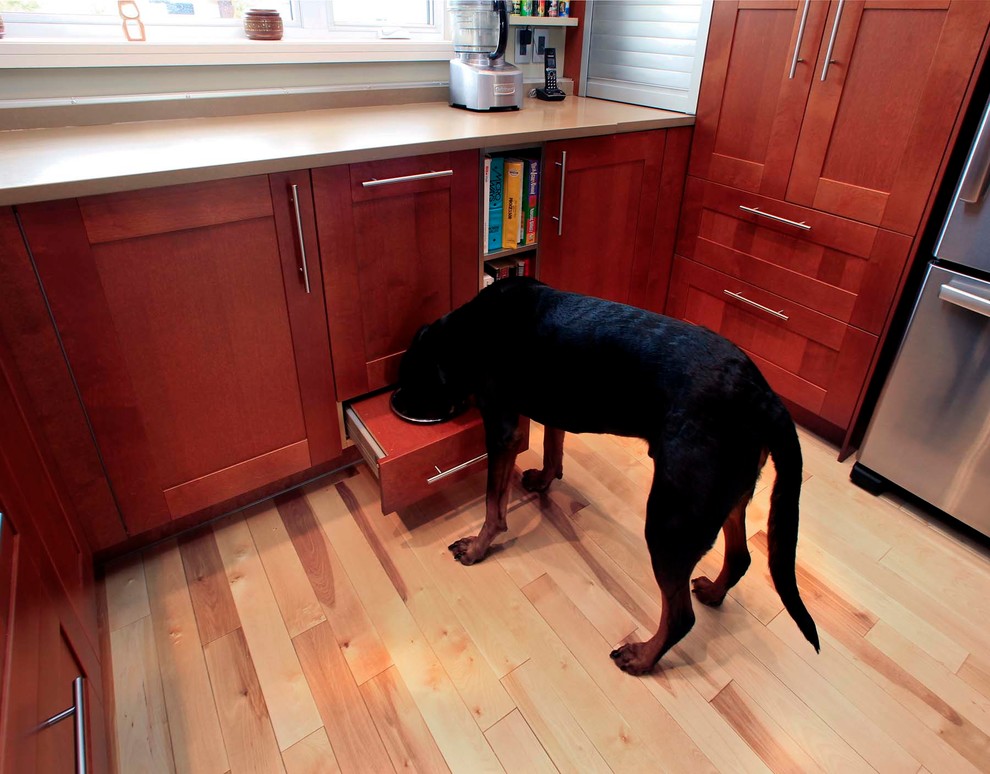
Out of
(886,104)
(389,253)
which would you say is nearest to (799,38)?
(886,104)

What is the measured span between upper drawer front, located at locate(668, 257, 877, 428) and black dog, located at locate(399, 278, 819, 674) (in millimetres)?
835

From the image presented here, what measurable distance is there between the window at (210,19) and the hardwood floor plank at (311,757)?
1786 millimetres

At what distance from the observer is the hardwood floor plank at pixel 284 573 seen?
1.46 meters

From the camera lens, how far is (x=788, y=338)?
2.04 m

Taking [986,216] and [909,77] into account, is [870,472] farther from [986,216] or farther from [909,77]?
[909,77]

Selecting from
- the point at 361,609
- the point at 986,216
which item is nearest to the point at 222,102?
the point at 361,609

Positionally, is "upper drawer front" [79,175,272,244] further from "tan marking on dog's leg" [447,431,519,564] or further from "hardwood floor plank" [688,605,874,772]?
"hardwood floor plank" [688,605,874,772]

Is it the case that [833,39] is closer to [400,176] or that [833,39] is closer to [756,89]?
[756,89]

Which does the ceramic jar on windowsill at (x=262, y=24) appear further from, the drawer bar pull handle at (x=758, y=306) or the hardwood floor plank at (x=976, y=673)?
the hardwood floor plank at (x=976, y=673)

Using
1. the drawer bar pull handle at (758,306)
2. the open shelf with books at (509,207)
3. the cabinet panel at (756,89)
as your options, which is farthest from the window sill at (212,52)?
the drawer bar pull handle at (758,306)

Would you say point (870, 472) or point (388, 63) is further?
point (388, 63)

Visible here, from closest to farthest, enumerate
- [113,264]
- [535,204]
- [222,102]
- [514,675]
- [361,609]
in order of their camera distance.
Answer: [113,264], [514,675], [361,609], [222,102], [535,204]

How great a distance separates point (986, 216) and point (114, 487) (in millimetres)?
2125

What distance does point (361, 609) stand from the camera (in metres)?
1.48
